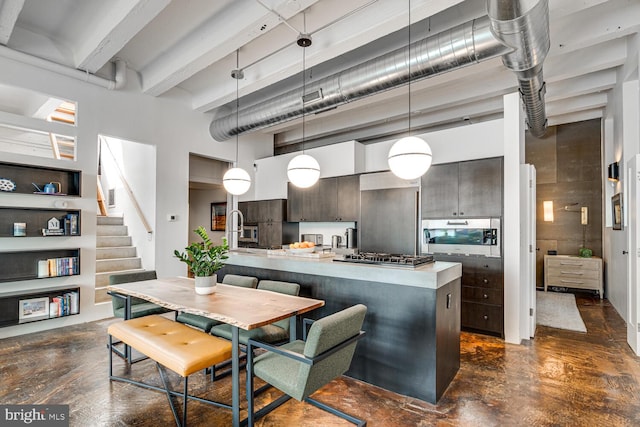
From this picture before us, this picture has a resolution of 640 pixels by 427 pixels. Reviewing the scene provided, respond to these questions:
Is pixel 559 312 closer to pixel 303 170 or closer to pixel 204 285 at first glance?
pixel 303 170

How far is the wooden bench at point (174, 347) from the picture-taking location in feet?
6.81

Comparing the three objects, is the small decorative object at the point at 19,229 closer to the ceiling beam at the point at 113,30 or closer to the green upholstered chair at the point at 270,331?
the ceiling beam at the point at 113,30

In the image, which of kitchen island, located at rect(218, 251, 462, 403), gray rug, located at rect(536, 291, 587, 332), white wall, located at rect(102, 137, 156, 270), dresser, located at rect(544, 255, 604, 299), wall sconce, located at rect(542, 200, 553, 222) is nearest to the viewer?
kitchen island, located at rect(218, 251, 462, 403)

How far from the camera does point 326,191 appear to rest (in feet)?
19.2

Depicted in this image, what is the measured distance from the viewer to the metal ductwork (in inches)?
91.6

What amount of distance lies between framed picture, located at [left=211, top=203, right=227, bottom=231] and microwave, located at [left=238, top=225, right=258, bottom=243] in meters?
1.91

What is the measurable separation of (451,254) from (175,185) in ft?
14.8

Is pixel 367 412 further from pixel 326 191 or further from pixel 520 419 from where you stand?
pixel 326 191

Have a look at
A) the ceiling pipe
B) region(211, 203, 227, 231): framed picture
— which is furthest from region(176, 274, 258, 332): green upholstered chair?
region(211, 203, 227, 231): framed picture

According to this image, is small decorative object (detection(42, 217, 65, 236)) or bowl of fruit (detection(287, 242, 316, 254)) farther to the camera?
small decorative object (detection(42, 217, 65, 236))

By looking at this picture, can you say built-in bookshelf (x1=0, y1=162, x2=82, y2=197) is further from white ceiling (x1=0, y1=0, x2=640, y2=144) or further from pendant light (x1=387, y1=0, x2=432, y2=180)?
pendant light (x1=387, y1=0, x2=432, y2=180)

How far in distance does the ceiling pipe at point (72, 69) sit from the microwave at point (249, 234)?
10.9ft

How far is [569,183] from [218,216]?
8.11 metres

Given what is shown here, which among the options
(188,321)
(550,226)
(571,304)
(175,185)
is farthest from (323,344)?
(550,226)
